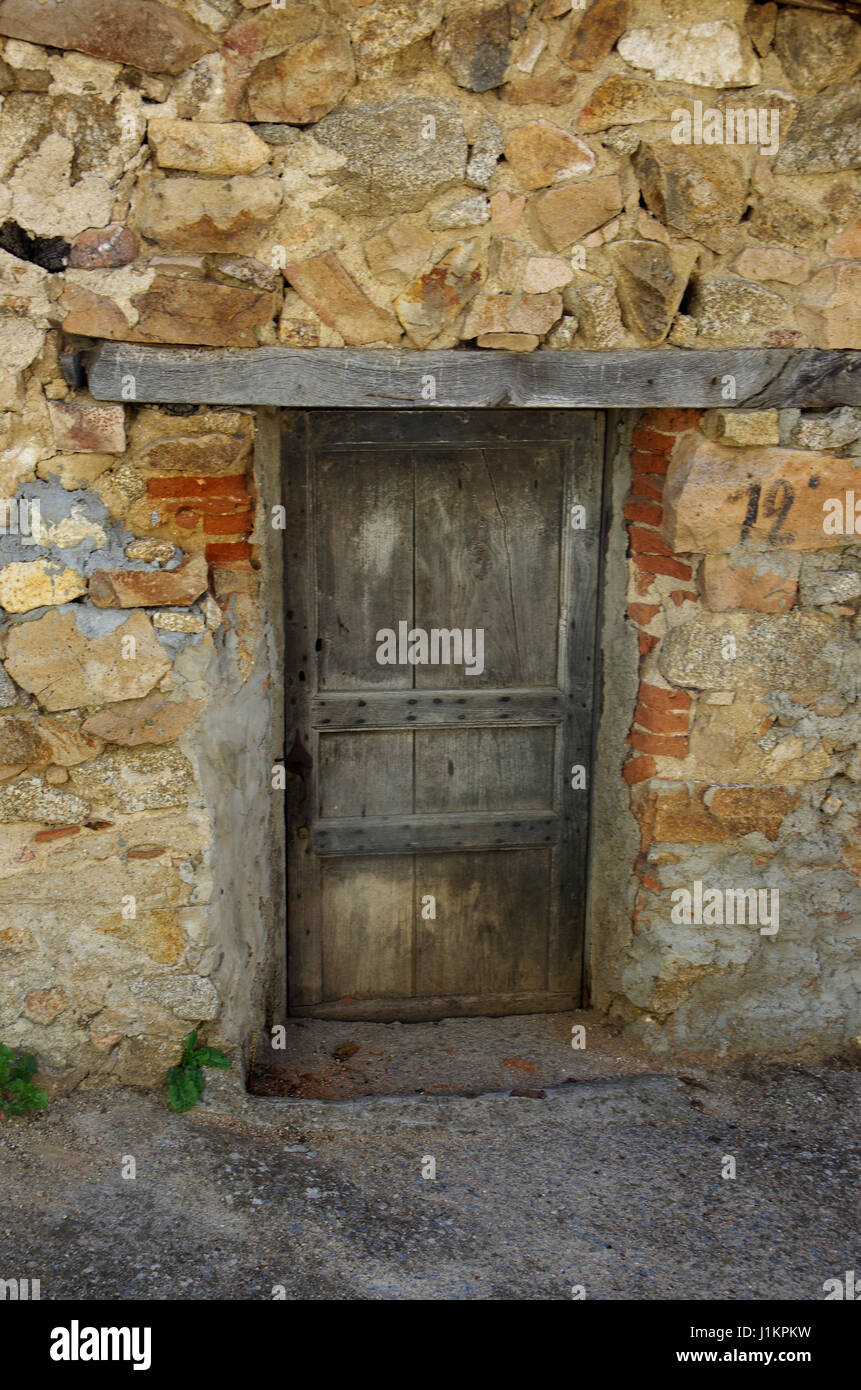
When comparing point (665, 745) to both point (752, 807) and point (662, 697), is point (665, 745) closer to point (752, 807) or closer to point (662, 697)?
point (662, 697)

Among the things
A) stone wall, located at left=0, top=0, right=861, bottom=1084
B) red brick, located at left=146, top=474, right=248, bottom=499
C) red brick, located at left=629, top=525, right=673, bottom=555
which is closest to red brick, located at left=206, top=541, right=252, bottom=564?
stone wall, located at left=0, top=0, right=861, bottom=1084

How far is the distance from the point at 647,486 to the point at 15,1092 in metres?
2.38

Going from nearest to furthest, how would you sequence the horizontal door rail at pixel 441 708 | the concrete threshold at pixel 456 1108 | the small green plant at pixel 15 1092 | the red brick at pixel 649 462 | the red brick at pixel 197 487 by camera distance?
the red brick at pixel 197 487 < the small green plant at pixel 15 1092 < the concrete threshold at pixel 456 1108 < the red brick at pixel 649 462 < the horizontal door rail at pixel 441 708

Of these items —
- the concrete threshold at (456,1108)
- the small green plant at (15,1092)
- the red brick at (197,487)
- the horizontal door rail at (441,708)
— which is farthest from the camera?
the horizontal door rail at (441,708)

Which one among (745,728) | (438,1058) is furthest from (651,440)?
(438,1058)

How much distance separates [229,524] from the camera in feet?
9.50

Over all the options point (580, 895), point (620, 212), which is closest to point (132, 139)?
point (620, 212)

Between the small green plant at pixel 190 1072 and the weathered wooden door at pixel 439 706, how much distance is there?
0.60 metres

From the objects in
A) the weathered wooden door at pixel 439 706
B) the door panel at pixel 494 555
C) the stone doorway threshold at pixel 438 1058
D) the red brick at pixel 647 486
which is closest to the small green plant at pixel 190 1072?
the stone doorway threshold at pixel 438 1058

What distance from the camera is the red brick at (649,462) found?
3.11m

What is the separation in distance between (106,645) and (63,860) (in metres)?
0.58

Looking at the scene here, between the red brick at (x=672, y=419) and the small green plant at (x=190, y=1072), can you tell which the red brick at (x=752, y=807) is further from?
the small green plant at (x=190, y=1072)

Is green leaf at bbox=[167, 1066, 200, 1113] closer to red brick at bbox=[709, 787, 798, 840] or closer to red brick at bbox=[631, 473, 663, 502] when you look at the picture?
red brick at bbox=[709, 787, 798, 840]

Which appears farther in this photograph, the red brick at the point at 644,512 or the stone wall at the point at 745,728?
the red brick at the point at 644,512
